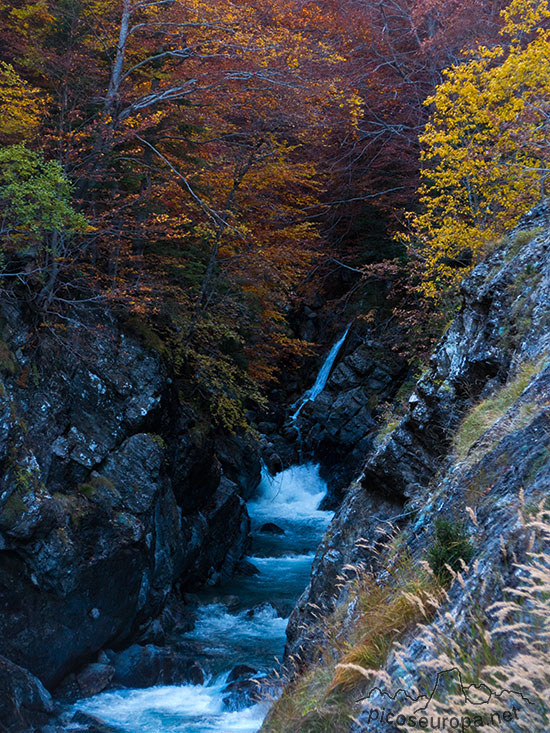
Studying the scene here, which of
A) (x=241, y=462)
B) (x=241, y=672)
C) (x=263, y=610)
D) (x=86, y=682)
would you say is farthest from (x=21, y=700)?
(x=241, y=462)

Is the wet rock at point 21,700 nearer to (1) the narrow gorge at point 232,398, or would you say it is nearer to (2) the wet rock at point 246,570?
(1) the narrow gorge at point 232,398

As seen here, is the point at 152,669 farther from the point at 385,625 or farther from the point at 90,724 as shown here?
the point at 385,625

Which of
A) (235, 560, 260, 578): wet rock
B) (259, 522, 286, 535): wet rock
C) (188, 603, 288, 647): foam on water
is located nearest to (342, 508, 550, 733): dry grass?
(188, 603, 288, 647): foam on water

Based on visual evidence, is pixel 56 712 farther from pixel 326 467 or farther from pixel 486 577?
pixel 326 467

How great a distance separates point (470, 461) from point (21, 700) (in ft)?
24.9

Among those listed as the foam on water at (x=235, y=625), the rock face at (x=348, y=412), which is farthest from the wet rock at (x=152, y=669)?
the rock face at (x=348, y=412)

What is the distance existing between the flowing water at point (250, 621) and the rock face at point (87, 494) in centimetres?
112

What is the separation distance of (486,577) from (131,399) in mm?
10154

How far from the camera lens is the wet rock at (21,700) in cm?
758

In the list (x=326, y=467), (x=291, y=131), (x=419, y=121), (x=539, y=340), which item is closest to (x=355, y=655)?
(x=539, y=340)

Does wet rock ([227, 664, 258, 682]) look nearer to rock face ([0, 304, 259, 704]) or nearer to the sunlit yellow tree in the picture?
rock face ([0, 304, 259, 704])

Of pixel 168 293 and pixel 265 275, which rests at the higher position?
pixel 265 275

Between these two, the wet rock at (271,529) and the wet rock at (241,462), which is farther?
the wet rock at (241,462)

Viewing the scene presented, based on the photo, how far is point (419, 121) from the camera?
19641 millimetres
